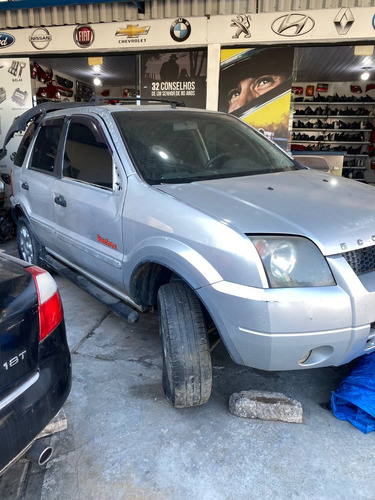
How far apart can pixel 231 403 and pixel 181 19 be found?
6155 mm

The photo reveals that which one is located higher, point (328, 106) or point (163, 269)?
point (328, 106)

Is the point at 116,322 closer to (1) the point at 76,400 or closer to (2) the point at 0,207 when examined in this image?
(1) the point at 76,400

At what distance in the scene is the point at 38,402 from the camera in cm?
161

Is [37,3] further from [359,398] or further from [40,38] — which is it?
[359,398]

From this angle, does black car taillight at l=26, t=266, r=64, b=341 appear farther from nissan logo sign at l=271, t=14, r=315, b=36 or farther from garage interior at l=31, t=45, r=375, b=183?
garage interior at l=31, t=45, r=375, b=183

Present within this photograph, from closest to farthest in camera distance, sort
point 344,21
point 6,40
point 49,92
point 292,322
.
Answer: point 292,322
point 344,21
point 6,40
point 49,92

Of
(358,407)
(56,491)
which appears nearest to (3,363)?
(56,491)

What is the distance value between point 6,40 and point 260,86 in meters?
4.85

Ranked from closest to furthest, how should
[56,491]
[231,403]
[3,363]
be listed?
[3,363] < [56,491] < [231,403]

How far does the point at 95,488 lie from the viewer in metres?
1.90

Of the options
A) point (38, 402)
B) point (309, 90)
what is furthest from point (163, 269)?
point (309, 90)

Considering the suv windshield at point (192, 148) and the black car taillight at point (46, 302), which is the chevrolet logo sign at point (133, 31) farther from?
the black car taillight at point (46, 302)

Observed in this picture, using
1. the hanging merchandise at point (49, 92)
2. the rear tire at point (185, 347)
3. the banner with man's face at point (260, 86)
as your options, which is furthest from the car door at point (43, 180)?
the hanging merchandise at point (49, 92)

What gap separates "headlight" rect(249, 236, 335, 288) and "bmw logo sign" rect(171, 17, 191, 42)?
5.67m
